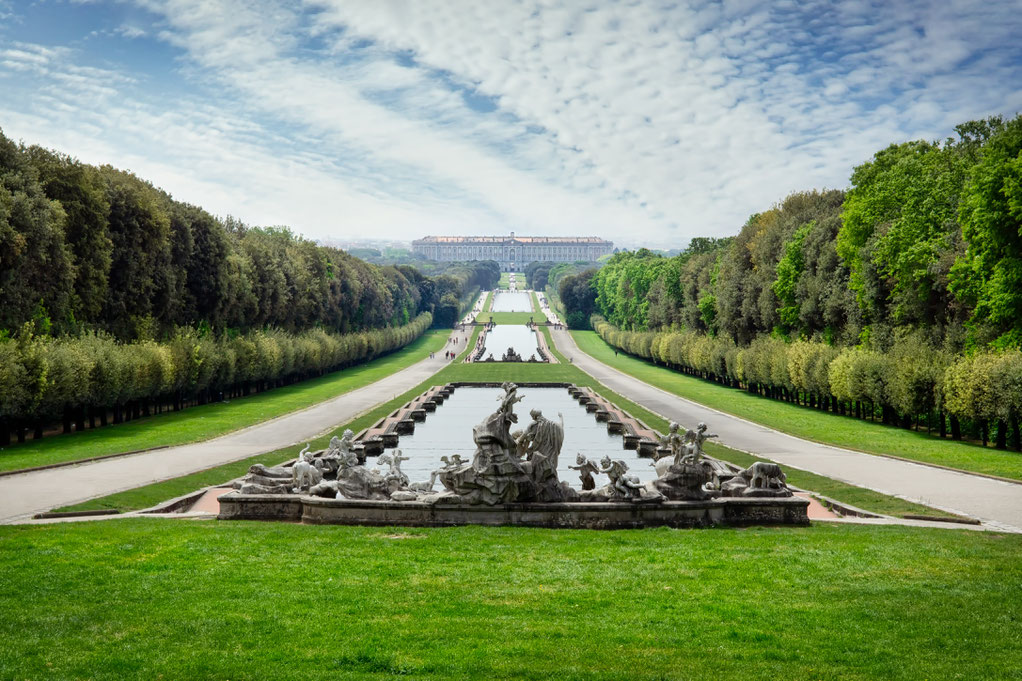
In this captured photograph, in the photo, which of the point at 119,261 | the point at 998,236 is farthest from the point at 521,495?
the point at 119,261

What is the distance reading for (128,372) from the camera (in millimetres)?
43312

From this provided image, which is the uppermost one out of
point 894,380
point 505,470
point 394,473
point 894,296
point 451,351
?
point 894,296

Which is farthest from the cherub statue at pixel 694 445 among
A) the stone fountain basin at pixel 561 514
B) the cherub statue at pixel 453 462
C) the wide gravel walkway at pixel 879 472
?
the wide gravel walkway at pixel 879 472

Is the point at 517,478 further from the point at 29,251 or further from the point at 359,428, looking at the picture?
the point at 29,251

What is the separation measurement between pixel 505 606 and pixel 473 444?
25.0 m

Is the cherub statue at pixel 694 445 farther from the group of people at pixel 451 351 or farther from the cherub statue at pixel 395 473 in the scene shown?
the group of people at pixel 451 351

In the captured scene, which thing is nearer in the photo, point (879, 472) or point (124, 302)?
point (879, 472)

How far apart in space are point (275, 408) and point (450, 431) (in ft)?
49.6

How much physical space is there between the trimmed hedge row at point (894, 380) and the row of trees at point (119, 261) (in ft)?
128

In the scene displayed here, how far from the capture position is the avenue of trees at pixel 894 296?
3650 cm

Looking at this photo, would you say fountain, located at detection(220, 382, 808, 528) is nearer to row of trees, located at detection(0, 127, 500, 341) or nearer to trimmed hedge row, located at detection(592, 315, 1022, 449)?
trimmed hedge row, located at detection(592, 315, 1022, 449)

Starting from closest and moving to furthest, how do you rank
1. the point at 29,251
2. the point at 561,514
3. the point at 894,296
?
the point at 561,514
the point at 29,251
the point at 894,296

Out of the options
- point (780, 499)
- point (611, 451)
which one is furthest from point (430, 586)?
point (611, 451)

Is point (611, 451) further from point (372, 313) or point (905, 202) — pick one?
point (372, 313)
